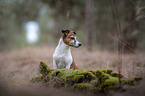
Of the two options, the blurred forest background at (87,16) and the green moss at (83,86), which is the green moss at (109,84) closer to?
the green moss at (83,86)

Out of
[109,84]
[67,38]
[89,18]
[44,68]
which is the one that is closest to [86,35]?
[89,18]

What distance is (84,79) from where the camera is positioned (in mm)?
2842

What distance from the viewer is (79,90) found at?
99.1 inches

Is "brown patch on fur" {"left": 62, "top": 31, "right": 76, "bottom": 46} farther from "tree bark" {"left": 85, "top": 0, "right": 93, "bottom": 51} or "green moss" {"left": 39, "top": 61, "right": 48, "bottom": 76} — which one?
"tree bark" {"left": 85, "top": 0, "right": 93, "bottom": 51}

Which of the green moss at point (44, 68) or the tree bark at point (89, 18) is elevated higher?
the tree bark at point (89, 18)

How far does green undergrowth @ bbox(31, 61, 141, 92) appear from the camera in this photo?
7.87ft

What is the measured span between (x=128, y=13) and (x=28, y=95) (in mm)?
11592

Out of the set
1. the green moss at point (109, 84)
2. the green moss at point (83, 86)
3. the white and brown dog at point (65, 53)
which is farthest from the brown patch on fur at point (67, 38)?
the green moss at point (109, 84)

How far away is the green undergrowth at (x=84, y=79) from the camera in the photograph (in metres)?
2.40

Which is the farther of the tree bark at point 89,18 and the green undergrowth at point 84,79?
the tree bark at point 89,18

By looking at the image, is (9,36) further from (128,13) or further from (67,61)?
(67,61)

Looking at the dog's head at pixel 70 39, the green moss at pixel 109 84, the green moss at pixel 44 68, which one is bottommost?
the green moss at pixel 109 84

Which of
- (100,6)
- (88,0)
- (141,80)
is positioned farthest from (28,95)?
(100,6)

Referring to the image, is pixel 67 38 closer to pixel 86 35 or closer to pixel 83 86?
pixel 83 86
